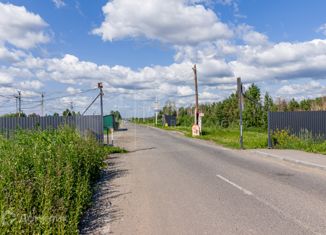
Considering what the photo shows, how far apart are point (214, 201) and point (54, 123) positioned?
19.2 m

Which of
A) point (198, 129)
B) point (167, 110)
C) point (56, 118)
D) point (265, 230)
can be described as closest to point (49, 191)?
point (265, 230)

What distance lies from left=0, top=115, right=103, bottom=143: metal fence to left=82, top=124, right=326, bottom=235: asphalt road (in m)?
10.3

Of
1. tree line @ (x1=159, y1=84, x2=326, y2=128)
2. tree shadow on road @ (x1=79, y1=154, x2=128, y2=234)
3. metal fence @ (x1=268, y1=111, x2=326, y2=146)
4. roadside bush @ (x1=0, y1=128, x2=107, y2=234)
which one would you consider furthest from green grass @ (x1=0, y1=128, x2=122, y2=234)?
tree line @ (x1=159, y1=84, x2=326, y2=128)

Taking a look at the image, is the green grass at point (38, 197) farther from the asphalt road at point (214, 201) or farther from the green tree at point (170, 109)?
the green tree at point (170, 109)

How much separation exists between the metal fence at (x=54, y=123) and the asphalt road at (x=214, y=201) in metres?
10.3

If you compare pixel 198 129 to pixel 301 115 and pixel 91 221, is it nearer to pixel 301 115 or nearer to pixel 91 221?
pixel 301 115

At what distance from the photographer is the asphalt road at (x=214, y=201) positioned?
5.61 m

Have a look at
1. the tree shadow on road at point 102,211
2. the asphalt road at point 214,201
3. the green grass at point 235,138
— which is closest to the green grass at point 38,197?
the tree shadow on road at point 102,211

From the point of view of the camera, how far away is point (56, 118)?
79.3ft

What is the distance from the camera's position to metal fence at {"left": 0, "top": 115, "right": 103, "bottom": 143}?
21.8 metres

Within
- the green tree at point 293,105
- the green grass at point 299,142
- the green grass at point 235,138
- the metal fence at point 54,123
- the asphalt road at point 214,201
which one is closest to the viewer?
the asphalt road at point 214,201

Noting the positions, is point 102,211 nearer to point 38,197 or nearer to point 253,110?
point 38,197

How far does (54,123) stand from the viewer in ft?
79.3

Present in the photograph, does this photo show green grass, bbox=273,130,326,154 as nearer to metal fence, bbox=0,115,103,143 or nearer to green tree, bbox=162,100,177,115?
metal fence, bbox=0,115,103,143
